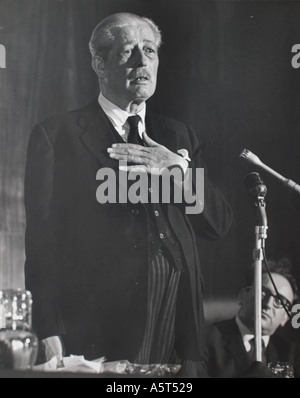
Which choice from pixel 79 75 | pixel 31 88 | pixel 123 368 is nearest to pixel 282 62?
pixel 79 75

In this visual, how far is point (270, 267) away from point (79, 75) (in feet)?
4.46

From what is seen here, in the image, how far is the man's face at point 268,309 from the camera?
121 inches

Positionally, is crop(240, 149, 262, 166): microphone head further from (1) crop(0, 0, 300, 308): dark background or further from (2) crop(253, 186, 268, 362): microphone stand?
(2) crop(253, 186, 268, 362): microphone stand

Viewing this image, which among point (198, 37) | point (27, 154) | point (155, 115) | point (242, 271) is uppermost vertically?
point (198, 37)

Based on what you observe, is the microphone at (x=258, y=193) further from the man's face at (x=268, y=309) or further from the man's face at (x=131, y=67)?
the man's face at (x=131, y=67)

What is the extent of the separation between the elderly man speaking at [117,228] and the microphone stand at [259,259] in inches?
6.2

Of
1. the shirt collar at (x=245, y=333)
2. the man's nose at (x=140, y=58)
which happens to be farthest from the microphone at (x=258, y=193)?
the man's nose at (x=140, y=58)

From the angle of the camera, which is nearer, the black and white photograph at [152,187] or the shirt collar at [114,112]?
the black and white photograph at [152,187]

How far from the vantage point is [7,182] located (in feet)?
10.1

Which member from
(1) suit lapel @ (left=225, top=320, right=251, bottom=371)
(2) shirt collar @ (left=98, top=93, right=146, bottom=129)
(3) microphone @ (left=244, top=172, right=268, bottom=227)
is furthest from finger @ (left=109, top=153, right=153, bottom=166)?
(1) suit lapel @ (left=225, top=320, right=251, bottom=371)

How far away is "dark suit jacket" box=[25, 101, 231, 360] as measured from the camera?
2986 millimetres

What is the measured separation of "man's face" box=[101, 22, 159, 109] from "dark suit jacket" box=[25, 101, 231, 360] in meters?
0.14

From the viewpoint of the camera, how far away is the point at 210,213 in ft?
10.3
